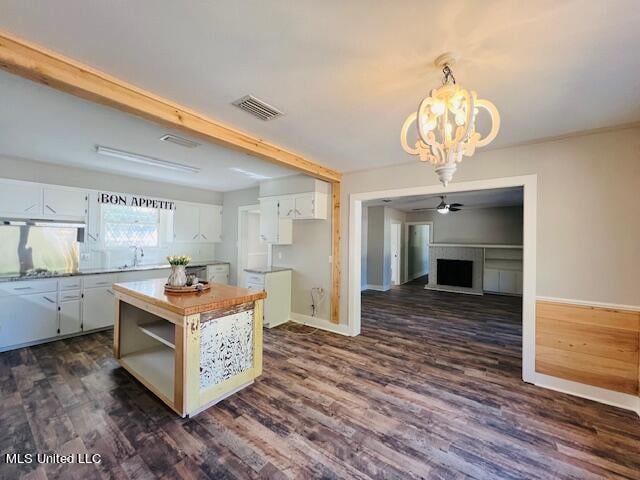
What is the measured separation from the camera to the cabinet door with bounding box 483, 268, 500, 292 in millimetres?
7309

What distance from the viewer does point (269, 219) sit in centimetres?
481

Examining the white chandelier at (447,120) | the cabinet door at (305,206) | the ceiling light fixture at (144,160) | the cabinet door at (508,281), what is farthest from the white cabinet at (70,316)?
the cabinet door at (508,281)

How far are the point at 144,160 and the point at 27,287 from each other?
2.18 metres

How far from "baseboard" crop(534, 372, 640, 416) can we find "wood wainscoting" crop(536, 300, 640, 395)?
4 cm

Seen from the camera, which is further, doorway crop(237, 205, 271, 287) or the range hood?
doorway crop(237, 205, 271, 287)

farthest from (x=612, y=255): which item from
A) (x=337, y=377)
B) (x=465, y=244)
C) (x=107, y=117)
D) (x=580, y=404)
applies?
(x=465, y=244)

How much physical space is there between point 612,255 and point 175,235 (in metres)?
6.27

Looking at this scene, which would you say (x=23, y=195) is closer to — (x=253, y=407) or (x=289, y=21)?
(x=253, y=407)

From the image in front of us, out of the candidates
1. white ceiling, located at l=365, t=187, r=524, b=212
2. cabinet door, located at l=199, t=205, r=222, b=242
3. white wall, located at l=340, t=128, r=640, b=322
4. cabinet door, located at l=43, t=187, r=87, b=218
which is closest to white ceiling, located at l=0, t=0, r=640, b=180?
white wall, located at l=340, t=128, r=640, b=322

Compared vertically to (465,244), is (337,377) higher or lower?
lower

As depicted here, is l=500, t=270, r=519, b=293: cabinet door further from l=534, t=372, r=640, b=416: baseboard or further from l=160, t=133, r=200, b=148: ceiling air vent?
l=160, t=133, r=200, b=148: ceiling air vent

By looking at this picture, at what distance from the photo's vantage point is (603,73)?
1.72m

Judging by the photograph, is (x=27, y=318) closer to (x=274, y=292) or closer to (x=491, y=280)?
(x=274, y=292)

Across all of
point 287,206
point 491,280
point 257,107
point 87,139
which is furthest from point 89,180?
point 491,280
